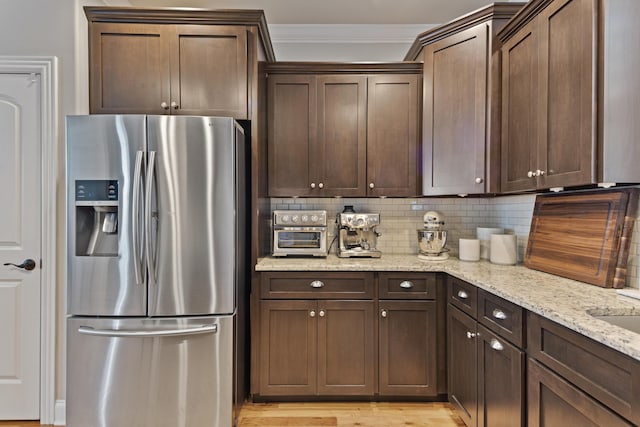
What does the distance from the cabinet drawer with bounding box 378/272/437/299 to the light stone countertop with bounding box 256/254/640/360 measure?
0.05 metres

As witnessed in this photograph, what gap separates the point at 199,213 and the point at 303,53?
1913mm

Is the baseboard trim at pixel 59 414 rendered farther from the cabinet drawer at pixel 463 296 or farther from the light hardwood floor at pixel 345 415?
the cabinet drawer at pixel 463 296

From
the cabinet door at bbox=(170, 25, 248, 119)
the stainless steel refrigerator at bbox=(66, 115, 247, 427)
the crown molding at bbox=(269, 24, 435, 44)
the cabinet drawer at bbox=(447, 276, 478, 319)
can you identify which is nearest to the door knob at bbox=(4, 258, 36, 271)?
the stainless steel refrigerator at bbox=(66, 115, 247, 427)

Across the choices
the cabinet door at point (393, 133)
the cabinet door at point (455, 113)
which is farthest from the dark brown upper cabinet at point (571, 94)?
the cabinet door at point (393, 133)

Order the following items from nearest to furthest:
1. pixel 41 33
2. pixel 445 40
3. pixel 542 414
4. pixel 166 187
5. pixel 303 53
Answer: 1. pixel 542 414
2. pixel 166 187
3. pixel 41 33
4. pixel 445 40
5. pixel 303 53

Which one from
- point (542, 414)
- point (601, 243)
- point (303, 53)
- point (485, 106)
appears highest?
point (303, 53)

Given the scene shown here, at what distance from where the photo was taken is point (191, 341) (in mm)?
1915

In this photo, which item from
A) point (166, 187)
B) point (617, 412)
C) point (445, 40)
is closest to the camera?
point (617, 412)

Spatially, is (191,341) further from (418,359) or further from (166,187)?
(418,359)

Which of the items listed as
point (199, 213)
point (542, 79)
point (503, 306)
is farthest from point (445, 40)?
point (199, 213)

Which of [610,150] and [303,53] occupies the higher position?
[303,53]

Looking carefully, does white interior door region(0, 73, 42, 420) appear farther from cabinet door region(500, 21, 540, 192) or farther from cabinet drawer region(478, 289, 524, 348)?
cabinet door region(500, 21, 540, 192)

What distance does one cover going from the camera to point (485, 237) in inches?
104

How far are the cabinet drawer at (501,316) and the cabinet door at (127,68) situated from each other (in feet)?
7.31
